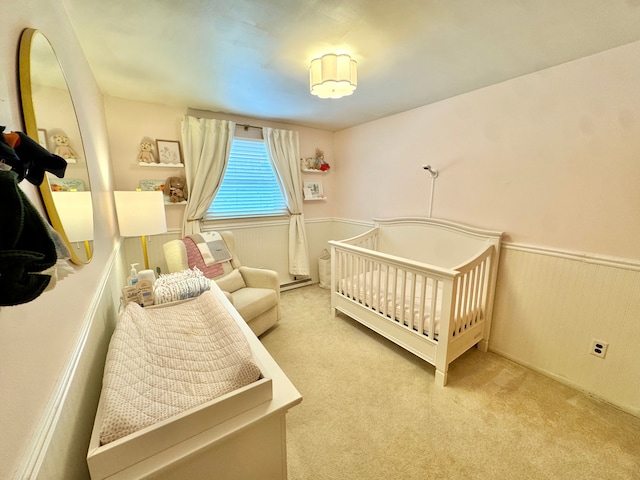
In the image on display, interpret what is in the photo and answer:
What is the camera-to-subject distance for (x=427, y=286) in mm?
2395

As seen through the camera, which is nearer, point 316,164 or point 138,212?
point 138,212

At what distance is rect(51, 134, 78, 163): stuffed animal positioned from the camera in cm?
85

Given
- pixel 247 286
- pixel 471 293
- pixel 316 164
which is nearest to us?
pixel 471 293

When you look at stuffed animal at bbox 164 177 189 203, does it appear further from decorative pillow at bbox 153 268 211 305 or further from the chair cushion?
decorative pillow at bbox 153 268 211 305

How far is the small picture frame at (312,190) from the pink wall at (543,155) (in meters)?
1.26

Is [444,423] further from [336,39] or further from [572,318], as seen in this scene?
[336,39]

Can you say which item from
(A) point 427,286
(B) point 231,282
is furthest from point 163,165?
(A) point 427,286

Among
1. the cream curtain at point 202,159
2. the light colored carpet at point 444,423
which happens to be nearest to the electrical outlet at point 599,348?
the light colored carpet at point 444,423

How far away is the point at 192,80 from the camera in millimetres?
2012

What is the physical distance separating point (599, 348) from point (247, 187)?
338cm

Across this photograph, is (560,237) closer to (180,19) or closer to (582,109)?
(582,109)

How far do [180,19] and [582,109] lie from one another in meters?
2.38

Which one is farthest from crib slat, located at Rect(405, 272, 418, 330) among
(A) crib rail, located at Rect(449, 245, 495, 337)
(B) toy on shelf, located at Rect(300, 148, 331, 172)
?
(B) toy on shelf, located at Rect(300, 148, 331, 172)

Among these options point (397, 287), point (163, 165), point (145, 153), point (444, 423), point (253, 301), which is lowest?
point (444, 423)
